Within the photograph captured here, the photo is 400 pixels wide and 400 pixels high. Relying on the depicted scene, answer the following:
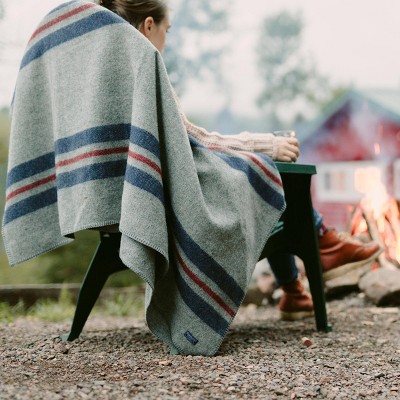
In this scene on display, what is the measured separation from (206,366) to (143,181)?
0.64 meters

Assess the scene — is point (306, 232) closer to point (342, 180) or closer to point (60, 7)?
point (60, 7)

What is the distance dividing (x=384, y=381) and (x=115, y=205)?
1.06 m

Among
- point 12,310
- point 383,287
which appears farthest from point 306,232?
point 12,310

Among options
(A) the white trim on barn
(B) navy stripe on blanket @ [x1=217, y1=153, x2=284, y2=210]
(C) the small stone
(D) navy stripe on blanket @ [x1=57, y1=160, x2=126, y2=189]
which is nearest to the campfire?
(C) the small stone

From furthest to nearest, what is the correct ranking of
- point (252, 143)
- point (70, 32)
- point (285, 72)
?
point (285, 72)
point (252, 143)
point (70, 32)

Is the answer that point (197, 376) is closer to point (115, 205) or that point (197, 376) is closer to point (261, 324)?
point (115, 205)

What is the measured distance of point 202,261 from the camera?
7.40 feet

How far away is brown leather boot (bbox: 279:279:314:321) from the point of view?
11.1ft

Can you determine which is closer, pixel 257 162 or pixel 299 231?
pixel 257 162

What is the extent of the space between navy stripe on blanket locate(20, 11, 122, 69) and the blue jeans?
1.36m

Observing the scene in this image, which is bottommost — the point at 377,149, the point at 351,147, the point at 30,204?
the point at 351,147

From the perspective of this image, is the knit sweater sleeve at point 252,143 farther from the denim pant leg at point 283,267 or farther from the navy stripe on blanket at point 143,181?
the denim pant leg at point 283,267

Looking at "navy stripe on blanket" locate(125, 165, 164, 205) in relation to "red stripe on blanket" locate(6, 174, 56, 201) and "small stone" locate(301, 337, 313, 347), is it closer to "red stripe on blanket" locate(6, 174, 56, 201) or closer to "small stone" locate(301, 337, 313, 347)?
"red stripe on blanket" locate(6, 174, 56, 201)

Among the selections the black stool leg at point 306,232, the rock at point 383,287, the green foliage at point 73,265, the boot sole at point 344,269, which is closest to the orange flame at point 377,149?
the green foliage at point 73,265
